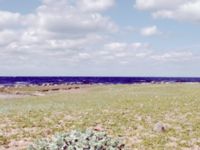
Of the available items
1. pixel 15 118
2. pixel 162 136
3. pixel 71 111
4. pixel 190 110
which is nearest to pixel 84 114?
pixel 71 111

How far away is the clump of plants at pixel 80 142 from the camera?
10.7 metres

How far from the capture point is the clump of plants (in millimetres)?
10719

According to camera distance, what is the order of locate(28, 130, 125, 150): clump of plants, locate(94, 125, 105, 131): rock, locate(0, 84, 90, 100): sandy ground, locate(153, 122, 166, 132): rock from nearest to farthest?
locate(28, 130, 125, 150): clump of plants → locate(153, 122, 166, 132): rock → locate(94, 125, 105, 131): rock → locate(0, 84, 90, 100): sandy ground

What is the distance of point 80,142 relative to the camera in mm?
10766

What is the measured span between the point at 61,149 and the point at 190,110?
23.4m

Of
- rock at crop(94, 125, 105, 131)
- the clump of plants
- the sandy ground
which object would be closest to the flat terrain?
rock at crop(94, 125, 105, 131)

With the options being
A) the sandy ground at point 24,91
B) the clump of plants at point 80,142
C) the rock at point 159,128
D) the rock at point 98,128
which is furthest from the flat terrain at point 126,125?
the sandy ground at point 24,91

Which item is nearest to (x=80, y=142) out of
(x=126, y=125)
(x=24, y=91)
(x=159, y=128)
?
(x=159, y=128)

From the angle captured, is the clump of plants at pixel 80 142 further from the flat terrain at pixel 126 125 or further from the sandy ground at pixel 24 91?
the sandy ground at pixel 24 91

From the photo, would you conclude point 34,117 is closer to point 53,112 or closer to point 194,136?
point 53,112

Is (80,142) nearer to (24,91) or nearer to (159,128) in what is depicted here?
(159,128)

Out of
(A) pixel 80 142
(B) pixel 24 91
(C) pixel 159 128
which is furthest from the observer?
(B) pixel 24 91

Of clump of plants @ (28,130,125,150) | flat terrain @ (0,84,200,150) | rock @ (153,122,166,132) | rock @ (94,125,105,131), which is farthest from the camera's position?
rock @ (94,125,105,131)

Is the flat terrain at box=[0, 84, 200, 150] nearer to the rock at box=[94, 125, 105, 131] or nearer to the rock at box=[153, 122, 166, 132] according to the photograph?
the rock at box=[153, 122, 166, 132]
